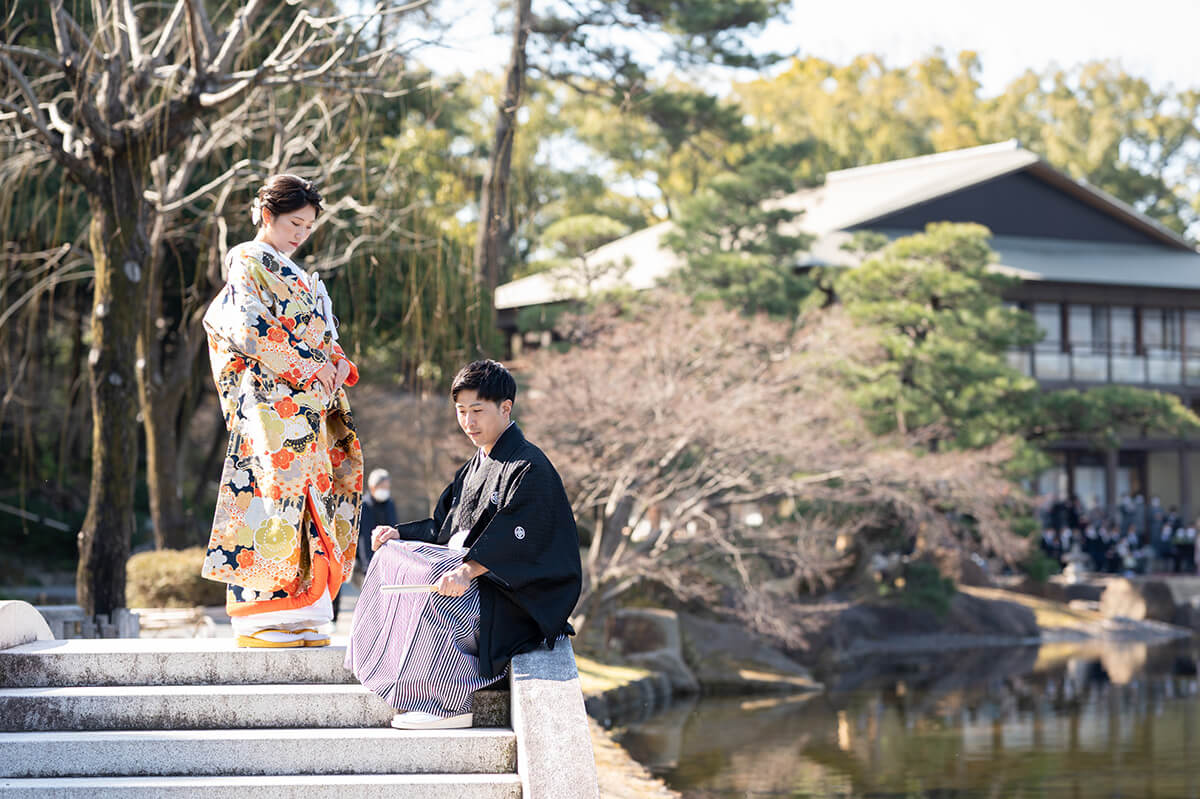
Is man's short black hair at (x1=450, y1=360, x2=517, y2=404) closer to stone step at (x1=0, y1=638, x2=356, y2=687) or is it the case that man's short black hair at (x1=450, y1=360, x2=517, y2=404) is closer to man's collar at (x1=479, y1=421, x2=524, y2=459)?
man's collar at (x1=479, y1=421, x2=524, y2=459)

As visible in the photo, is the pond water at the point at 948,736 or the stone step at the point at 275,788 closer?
the stone step at the point at 275,788

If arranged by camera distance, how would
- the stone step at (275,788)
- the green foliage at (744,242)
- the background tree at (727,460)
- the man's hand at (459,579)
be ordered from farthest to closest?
the green foliage at (744,242)
the background tree at (727,460)
the man's hand at (459,579)
the stone step at (275,788)

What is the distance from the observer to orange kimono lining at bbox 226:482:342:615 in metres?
4.95

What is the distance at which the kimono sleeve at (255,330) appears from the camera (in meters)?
4.98

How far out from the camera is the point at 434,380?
1755cm

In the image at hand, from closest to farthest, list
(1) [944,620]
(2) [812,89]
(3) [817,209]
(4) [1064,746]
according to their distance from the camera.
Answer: (4) [1064,746] < (1) [944,620] < (3) [817,209] < (2) [812,89]

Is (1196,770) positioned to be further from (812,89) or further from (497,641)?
(812,89)

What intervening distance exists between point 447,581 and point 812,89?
38636 mm

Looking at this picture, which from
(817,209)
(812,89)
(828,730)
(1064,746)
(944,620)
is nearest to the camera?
(1064,746)

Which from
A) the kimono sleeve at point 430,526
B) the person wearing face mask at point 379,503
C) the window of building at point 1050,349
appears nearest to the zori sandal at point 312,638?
the kimono sleeve at point 430,526

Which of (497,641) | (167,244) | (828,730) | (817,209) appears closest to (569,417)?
(828,730)

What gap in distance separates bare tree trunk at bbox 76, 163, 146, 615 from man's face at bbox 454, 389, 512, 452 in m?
4.47

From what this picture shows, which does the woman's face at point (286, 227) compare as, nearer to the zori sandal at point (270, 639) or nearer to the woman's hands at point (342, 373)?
the woman's hands at point (342, 373)

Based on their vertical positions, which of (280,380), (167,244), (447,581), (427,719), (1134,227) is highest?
(1134,227)
